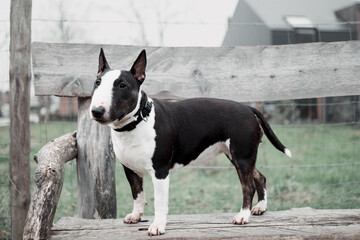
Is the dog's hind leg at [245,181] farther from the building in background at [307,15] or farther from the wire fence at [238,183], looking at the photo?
the building in background at [307,15]

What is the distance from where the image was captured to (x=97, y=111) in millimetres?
2188

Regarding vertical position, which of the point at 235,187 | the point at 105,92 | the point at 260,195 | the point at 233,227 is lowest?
the point at 235,187

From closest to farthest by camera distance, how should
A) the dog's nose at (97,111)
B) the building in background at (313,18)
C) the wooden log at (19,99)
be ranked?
the dog's nose at (97,111), the wooden log at (19,99), the building in background at (313,18)

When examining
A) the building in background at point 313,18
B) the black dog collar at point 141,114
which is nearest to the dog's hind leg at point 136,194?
the black dog collar at point 141,114

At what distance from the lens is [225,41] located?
4.97 meters

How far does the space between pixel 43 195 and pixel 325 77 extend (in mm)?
2435

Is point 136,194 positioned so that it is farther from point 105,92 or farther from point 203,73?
point 203,73

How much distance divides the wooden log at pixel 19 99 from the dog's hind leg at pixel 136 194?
1.07 m

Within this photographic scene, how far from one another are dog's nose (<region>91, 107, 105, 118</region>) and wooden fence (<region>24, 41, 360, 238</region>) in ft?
3.28

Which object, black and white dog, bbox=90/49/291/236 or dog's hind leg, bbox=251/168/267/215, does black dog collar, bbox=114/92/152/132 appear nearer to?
black and white dog, bbox=90/49/291/236

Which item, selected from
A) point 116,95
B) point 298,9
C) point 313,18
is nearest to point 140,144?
point 116,95

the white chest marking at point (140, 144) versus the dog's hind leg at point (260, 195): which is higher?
the white chest marking at point (140, 144)

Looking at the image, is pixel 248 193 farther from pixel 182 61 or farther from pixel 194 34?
pixel 194 34

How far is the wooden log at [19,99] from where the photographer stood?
10.7 feet
